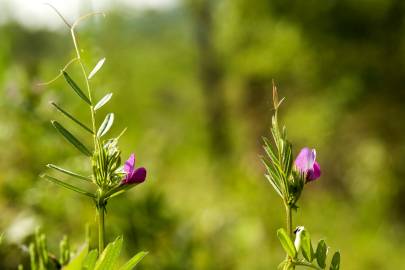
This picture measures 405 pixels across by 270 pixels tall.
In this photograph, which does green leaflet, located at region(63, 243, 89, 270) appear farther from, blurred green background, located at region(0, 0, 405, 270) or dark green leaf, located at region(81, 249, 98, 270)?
blurred green background, located at region(0, 0, 405, 270)

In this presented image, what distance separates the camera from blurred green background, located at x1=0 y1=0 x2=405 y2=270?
1367 mm

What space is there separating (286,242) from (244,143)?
10909 mm

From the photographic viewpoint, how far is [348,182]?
8102 mm

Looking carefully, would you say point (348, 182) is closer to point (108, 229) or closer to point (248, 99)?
point (248, 99)

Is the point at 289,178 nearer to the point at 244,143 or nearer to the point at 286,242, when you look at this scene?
the point at 286,242

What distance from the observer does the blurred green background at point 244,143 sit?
137 centimetres

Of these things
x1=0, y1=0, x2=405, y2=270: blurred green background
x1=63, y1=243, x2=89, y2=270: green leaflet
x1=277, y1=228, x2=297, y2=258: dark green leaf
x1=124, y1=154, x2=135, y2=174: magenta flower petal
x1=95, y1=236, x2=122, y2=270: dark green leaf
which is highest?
x1=0, y1=0, x2=405, y2=270: blurred green background

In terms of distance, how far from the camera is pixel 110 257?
0.45 metres

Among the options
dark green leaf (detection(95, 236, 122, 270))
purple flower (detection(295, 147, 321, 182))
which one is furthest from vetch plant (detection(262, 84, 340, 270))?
dark green leaf (detection(95, 236, 122, 270))

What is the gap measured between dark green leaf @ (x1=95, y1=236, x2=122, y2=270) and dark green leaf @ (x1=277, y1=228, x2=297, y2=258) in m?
0.11

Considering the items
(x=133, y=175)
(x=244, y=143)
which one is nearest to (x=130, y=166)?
(x=133, y=175)

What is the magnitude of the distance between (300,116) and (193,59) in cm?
1010

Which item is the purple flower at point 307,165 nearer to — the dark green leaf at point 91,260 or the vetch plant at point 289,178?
the vetch plant at point 289,178

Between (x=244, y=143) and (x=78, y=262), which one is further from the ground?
(x=244, y=143)
